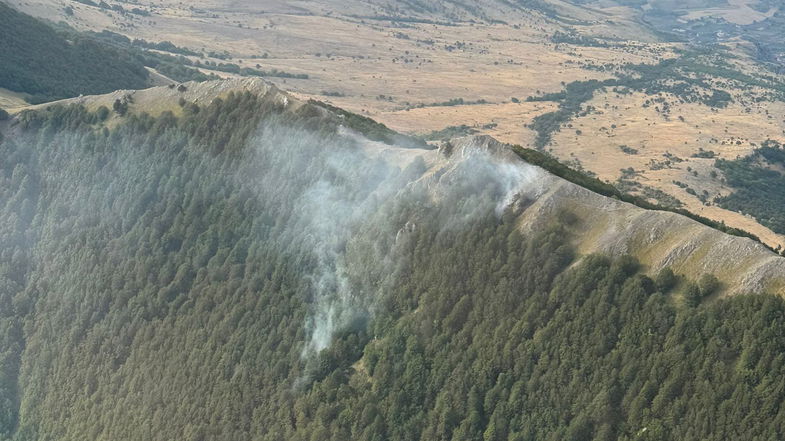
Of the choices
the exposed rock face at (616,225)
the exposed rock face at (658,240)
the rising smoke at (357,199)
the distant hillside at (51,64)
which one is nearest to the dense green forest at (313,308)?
the rising smoke at (357,199)

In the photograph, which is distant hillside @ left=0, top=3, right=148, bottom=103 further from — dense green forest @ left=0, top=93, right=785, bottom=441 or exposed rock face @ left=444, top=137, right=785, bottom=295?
exposed rock face @ left=444, top=137, right=785, bottom=295

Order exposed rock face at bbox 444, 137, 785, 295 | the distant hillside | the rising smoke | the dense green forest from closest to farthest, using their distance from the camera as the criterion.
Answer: exposed rock face at bbox 444, 137, 785, 295 → the dense green forest → the rising smoke → the distant hillside

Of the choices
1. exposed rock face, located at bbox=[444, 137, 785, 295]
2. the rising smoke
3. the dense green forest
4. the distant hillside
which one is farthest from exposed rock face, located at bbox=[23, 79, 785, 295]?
the distant hillside

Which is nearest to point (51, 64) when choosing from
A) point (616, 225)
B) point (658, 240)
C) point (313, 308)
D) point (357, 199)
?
point (357, 199)

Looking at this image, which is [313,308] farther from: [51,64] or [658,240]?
[51,64]

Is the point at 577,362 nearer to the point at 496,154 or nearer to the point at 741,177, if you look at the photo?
the point at 496,154

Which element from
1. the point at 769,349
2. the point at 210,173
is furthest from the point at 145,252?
the point at 769,349
